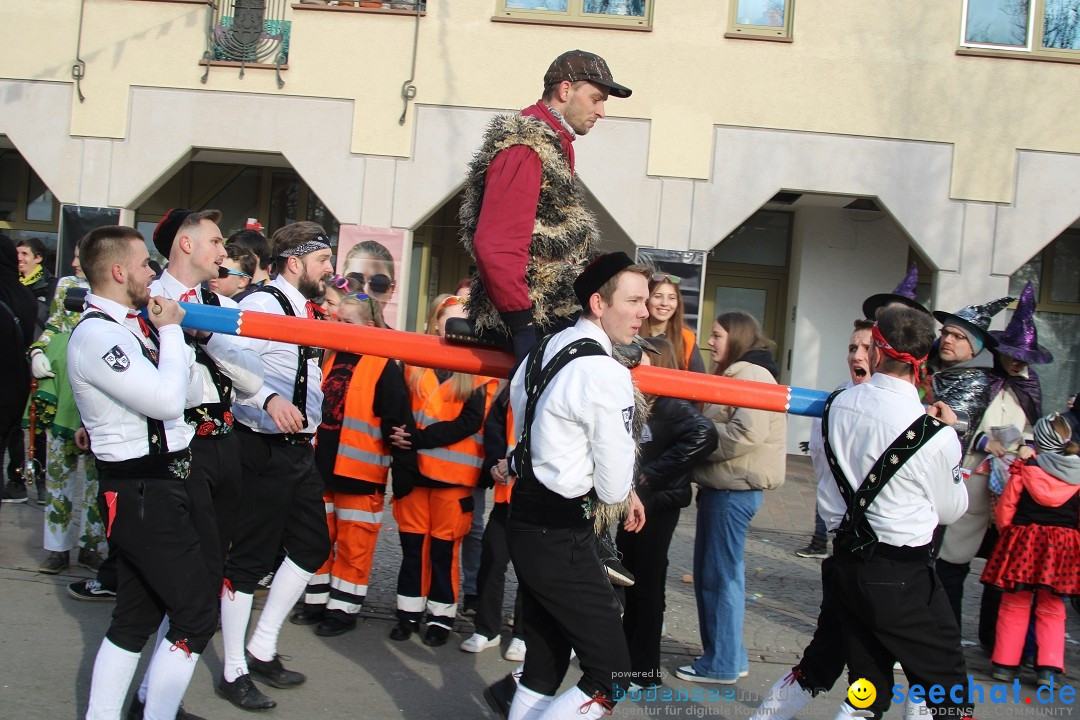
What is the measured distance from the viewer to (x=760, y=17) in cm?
1170

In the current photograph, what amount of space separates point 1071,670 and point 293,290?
485 cm

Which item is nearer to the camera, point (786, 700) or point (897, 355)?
point (897, 355)

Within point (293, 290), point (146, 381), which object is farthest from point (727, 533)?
point (146, 381)

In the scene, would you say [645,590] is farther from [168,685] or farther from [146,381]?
[146,381]

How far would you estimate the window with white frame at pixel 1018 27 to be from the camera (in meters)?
11.5

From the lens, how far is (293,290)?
194 inches

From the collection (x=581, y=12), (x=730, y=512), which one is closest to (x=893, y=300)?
(x=730, y=512)

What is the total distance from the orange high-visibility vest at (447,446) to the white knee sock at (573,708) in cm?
226

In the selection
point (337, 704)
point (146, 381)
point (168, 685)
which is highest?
point (146, 381)

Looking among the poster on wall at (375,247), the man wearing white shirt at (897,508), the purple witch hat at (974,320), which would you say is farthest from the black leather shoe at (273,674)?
the poster on wall at (375,247)

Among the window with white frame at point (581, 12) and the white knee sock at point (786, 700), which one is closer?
the white knee sock at point (786, 700)

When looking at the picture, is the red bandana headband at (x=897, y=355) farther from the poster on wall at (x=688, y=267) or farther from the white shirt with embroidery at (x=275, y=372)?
the poster on wall at (x=688, y=267)

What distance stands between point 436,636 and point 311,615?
79cm

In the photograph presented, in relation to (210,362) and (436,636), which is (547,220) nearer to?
(210,362)
